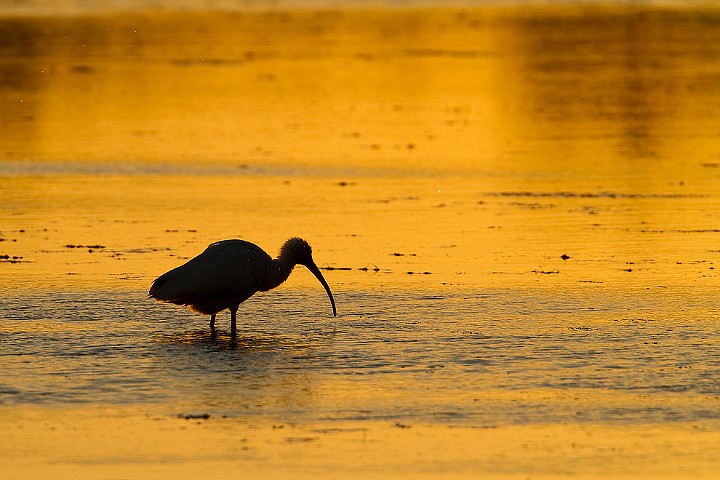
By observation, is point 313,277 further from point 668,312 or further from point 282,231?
point 668,312

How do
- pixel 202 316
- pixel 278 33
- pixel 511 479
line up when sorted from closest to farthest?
pixel 511 479 → pixel 202 316 → pixel 278 33

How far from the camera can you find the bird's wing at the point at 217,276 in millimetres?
11820

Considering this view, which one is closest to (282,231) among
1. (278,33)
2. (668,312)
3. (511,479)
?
(668,312)

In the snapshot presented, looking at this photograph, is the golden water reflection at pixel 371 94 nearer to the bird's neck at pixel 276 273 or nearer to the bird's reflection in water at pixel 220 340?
the bird's neck at pixel 276 273

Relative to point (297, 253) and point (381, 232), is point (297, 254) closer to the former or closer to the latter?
point (297, 253)

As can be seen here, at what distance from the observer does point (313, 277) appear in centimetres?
1367

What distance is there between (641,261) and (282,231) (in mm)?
3586

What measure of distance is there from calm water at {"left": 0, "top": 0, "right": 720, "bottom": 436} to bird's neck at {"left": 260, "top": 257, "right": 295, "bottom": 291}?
0.77 ft

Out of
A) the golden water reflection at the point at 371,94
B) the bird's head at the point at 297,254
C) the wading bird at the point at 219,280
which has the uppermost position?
the golden water reflection at the point at 371,94

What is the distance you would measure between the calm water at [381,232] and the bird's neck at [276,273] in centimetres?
23

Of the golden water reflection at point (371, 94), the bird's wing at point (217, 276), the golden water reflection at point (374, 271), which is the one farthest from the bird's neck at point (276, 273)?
the golden water reflection at point (371, 94)

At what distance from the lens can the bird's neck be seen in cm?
1243

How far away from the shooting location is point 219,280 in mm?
11812

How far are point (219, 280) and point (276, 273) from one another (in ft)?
2.70
